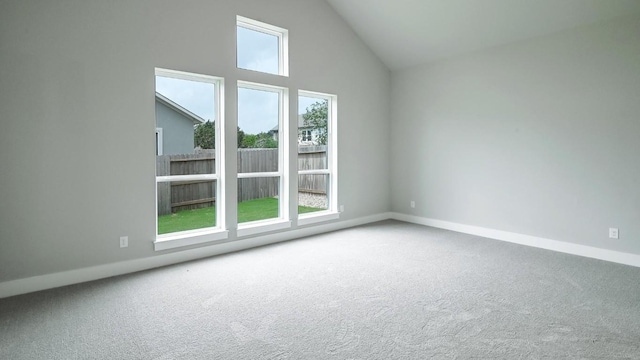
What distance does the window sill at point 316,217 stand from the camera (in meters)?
5.21

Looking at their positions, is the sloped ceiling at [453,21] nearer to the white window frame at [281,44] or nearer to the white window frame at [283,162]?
the white window frame at [281,44]

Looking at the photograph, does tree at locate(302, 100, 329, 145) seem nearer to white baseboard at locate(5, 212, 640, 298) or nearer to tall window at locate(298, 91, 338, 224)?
tall window at locate(298, 91, 338, 224)

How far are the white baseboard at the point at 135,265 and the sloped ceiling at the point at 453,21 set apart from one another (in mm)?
3202

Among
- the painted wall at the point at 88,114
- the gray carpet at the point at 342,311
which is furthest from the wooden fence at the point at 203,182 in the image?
the gray carpet at the point at 342,311

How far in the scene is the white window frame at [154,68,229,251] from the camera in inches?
157

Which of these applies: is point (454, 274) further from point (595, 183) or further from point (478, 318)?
point (595, 183)

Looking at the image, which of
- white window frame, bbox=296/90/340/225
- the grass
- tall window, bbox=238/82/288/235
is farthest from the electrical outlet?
tall window, bbox=238/82/288/235

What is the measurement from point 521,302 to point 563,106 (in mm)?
2774

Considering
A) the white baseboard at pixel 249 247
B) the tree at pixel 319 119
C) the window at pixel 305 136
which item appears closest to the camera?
the white baseboard at pixel 249 247

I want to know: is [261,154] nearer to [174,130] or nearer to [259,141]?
[259,141]

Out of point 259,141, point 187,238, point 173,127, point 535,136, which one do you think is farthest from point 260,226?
point 535,136

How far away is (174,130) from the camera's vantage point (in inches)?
161

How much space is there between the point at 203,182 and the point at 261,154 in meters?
0.91

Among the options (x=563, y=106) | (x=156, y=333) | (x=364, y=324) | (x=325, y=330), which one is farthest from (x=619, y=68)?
(x=156, y=333)
